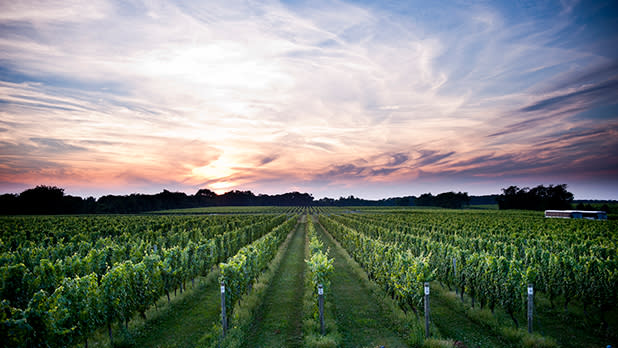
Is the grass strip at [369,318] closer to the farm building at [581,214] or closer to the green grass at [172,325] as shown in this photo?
the green grass at [172,325]

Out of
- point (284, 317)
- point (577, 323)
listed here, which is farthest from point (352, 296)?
point (577, 323)

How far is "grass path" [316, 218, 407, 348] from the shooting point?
30.1 ft

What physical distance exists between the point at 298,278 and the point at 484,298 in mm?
9871

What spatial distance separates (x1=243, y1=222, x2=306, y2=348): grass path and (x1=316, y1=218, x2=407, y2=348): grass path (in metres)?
1.66

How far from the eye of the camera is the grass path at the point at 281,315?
934cm

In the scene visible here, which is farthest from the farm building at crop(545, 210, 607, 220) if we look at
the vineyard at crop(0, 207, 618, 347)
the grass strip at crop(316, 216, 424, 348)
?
the grass strip at crop(316, 216, 424, 348)

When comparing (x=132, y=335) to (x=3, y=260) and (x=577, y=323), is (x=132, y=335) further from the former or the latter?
(x=577, y=323)

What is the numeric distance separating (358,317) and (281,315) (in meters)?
3.18

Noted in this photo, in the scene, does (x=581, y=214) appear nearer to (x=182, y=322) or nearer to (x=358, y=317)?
(x=358, y=317)

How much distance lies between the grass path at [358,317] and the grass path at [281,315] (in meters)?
1.66

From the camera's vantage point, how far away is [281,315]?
37.4 ft

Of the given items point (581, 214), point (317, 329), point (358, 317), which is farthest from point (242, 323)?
point (581, 214)

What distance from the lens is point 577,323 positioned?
10625 mm

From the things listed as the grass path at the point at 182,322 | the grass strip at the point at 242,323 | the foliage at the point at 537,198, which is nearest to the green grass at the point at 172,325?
the grass path at the point at 182,322
